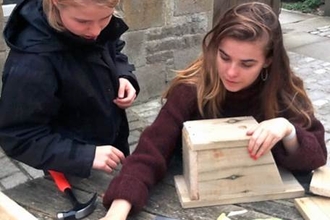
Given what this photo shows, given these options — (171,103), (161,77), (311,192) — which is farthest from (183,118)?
(161,77)

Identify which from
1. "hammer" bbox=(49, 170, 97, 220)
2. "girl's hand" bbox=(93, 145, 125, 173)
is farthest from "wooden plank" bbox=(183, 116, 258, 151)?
"hammer" bbox=(49, 170, 97, 220)

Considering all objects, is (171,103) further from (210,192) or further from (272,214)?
(272,214)

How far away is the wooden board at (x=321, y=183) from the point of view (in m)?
1.65

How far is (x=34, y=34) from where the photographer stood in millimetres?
1748

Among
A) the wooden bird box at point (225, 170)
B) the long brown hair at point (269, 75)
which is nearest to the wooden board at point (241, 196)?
the wooden bird box at point (225, 170)

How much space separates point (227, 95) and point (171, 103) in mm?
172

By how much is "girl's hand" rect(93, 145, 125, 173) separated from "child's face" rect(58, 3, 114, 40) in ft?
1.11

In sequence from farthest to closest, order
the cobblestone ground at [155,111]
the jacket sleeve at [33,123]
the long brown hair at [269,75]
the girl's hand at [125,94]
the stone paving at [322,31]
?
the stone paving at [322,31] → the cobblestone ground at [155,111] → the girl's hand at [125,94] → the long brown hair at [269,75] → the jacket sleeve at [33,123]

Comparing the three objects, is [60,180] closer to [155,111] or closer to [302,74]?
[155,111]

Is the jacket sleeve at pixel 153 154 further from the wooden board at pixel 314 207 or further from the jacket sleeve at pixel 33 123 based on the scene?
the wooden board at pixel 314 207

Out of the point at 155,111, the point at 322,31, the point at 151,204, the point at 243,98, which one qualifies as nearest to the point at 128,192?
the point at 151,204

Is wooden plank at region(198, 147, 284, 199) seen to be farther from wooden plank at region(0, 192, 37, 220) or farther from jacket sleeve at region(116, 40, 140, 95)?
jacket sleeve at region(116, 40, 140, 95)

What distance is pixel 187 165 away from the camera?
5.52 feet

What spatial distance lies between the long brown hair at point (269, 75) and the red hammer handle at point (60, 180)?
0.45 metres
